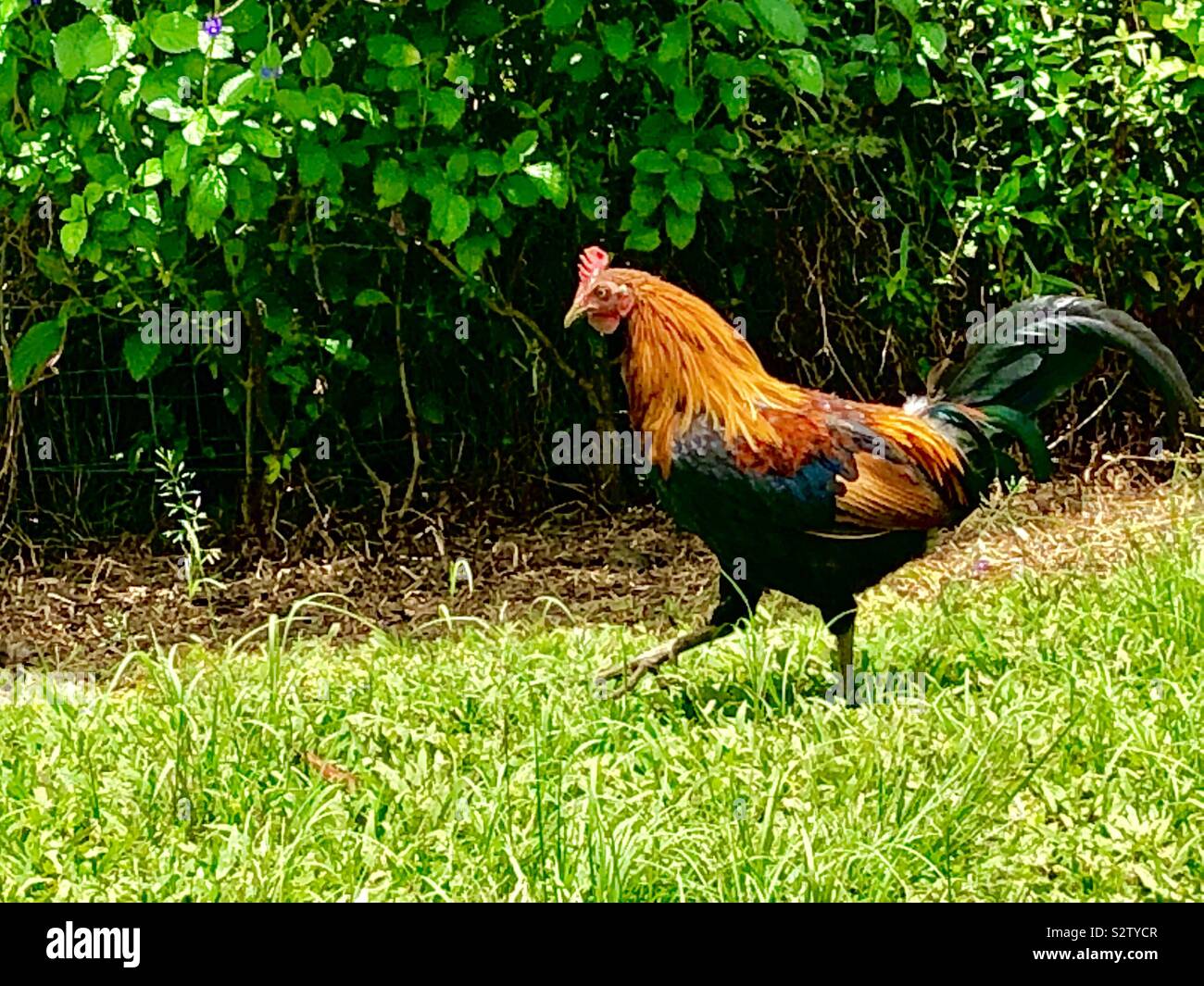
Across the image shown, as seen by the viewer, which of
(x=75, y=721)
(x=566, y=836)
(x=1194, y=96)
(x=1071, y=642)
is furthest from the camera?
(x=1194, y=96)

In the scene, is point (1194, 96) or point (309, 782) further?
point (1194, 96)

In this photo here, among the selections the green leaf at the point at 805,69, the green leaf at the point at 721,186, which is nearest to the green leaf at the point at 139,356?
the green leaf at the point at 721,186

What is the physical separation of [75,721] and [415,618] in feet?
4.98

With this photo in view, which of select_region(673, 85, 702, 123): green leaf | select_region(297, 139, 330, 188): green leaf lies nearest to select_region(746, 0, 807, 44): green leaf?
select_region(673, 85, 702, 123): green leaf

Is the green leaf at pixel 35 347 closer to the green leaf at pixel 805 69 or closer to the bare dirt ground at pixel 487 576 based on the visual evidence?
the bare dirt ground at pixel 487 576

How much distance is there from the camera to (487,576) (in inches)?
218

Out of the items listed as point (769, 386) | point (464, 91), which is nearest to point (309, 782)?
point (769, 386)

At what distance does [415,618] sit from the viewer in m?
5.14

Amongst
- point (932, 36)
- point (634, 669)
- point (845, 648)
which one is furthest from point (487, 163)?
point (845, 648)

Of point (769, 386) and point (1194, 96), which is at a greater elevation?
point (1194, 96)

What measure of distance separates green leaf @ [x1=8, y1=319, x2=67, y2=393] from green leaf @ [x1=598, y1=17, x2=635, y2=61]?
1888mm

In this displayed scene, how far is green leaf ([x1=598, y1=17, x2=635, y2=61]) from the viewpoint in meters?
4.64

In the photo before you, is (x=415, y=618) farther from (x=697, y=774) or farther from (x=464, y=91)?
(x=697, y=774)

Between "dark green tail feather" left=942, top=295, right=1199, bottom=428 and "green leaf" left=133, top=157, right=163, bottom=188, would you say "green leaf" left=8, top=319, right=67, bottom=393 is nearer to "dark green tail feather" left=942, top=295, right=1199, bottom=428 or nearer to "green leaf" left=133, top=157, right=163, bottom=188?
"green leaf" left=133, top=157, right=163, bottom=188
